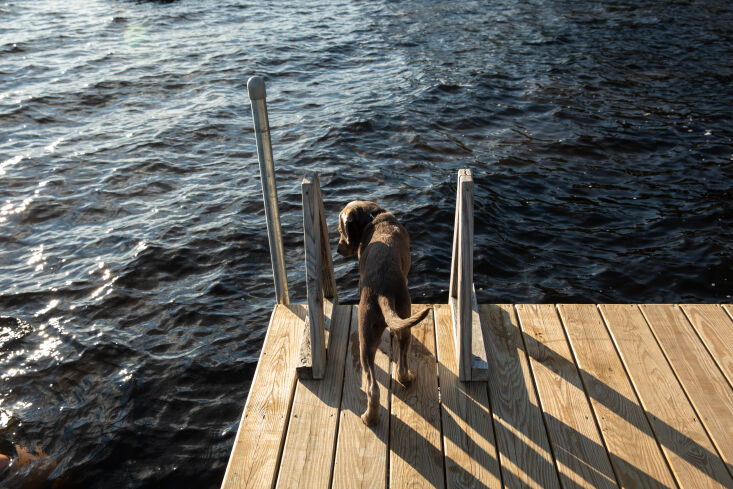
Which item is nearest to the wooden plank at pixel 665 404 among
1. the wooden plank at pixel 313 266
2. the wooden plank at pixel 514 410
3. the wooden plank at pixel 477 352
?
the wooden plank at pixel 514 410

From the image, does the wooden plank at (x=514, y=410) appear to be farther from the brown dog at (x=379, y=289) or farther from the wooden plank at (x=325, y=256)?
the wooden plank at (x=325, y=256)

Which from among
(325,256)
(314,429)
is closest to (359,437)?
(314,429)

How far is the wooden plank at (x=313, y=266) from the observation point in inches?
169

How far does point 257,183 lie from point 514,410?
672 centimetres

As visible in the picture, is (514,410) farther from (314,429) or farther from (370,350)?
(314,429)

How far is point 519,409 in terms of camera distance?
13.9 feet

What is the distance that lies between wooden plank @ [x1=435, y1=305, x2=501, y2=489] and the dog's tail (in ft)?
2.41

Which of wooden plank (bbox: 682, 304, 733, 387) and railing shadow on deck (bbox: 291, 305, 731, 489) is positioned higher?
railing shadow on deck (bbox: 291, 305, 731, 489)

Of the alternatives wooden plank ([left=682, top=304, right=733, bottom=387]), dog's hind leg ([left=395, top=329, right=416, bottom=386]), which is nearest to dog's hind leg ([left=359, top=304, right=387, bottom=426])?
dog's hind leg ([left=395, top=329, right=416, bottom=386])

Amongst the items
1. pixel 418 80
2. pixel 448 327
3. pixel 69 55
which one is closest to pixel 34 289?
pixel 448 327

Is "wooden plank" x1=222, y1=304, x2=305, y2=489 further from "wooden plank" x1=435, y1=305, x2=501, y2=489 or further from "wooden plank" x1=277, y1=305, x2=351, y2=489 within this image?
"wooden plank" x1=435, y1=305, x2=501, y2=489

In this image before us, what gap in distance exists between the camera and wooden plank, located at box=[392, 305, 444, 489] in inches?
148

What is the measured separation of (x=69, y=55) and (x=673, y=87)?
1407 centimetres

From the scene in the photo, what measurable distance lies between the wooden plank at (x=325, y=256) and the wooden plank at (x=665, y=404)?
2.23 m
